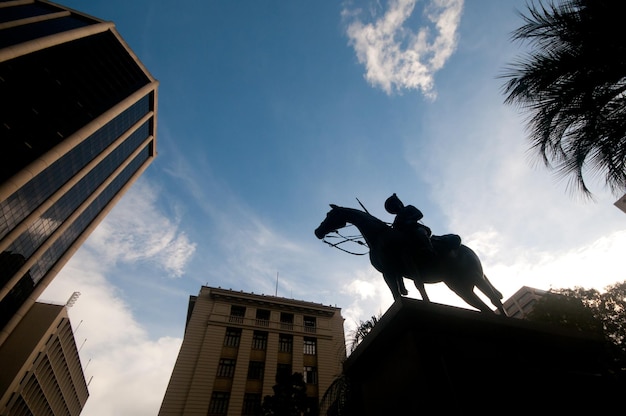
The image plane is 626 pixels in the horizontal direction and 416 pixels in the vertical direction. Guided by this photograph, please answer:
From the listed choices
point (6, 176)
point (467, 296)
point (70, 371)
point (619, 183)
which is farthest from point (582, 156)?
point (70, 371)

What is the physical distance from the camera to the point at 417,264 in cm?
414

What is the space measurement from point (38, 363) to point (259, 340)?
4845 cm

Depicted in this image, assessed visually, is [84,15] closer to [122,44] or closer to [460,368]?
[122,44]

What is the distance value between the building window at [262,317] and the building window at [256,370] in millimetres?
3562

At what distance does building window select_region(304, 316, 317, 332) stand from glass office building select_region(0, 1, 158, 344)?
3471cm

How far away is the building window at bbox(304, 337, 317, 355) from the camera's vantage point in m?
28.3

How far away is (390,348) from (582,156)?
19.1ft

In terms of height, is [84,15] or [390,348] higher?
[84,15]

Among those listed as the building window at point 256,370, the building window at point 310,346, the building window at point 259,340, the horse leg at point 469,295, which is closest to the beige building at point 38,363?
the building window at point 259,340

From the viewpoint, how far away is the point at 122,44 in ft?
180

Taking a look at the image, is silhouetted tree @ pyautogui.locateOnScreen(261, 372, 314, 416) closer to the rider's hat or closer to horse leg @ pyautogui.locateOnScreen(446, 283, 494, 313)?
horse leg @ pyautogui.locateOnScreen(446, 283, 494, 313)

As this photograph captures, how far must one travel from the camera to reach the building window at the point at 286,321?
29375 mm

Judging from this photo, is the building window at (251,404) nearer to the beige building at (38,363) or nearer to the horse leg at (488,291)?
the horse leg at (488,291)

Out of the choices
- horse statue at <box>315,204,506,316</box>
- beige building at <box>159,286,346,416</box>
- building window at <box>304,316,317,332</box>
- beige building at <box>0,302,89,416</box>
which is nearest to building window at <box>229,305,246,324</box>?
beige building at <box>159,286,346,416</box>
